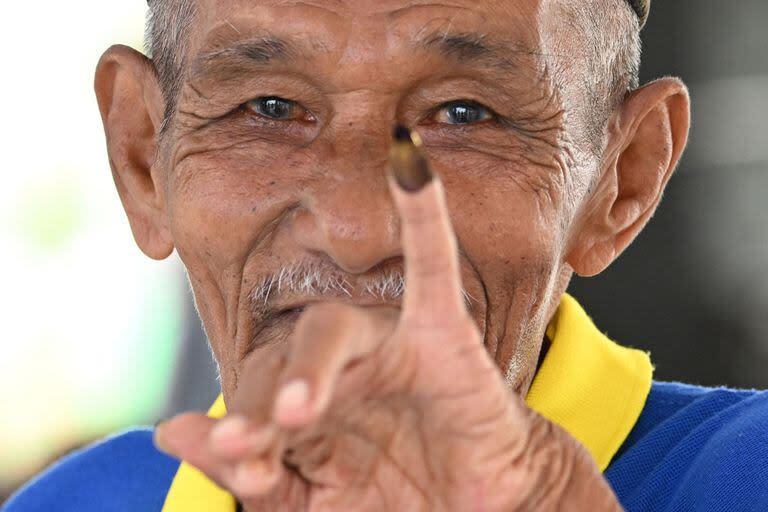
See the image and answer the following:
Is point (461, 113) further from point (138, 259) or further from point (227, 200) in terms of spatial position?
point (138, 259)

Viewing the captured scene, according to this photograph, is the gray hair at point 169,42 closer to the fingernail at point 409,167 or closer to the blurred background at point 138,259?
the fingernail at point 409,167

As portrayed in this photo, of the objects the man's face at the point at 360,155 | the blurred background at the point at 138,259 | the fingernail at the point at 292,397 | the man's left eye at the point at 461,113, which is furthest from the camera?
the blurred background at the point at 138,259

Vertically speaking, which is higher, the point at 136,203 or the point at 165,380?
the point at 136,203

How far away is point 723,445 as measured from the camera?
2.04 metres

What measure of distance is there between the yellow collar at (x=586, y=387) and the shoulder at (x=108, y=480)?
33cm

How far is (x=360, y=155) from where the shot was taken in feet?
6.70

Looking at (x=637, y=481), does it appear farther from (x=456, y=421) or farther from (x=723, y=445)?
(x=456, y=421)

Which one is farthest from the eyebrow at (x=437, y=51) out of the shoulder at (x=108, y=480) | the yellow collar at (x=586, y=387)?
the shoulder at (x=108, y=480)

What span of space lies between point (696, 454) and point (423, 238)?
106 cm

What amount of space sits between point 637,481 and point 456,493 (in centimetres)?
80

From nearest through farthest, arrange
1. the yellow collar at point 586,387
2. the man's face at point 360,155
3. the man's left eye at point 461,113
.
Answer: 1. the man's face at point 360,155
2. the man's left eye at point 461,113
3. the yellow collar at point 586,387

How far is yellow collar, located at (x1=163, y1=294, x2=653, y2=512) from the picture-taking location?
225 centimetres

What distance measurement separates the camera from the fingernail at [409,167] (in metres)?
1.23

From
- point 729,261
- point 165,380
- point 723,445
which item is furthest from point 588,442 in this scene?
point 729,261
